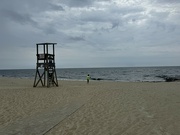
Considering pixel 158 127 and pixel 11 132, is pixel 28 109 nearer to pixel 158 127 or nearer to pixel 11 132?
pixel 11 132

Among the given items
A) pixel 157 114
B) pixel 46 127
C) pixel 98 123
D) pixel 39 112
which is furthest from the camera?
pixel 39 112

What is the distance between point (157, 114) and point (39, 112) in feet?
15.4

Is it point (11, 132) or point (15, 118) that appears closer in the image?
point (11, 132)

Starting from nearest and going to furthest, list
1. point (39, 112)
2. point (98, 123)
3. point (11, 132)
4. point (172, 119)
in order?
point (11, 132)
point (98, 123)
point (172, 119)
point (39, 112)

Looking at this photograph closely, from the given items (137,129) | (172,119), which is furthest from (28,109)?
(172,119)

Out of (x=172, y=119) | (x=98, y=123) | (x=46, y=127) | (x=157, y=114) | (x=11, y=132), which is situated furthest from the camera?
(x=157, y=114)

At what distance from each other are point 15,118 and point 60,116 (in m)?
1.61

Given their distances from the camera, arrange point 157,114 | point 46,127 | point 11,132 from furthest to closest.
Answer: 1. point 157,114
2. point 46,127
3. point 11,132

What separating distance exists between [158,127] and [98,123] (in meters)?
1.86

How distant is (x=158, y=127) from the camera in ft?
22.0

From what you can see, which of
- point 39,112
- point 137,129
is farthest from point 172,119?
point 39,112

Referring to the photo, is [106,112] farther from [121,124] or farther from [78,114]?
[121,124]

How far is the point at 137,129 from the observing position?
21.4 ft

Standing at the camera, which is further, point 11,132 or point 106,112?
point 106,112
